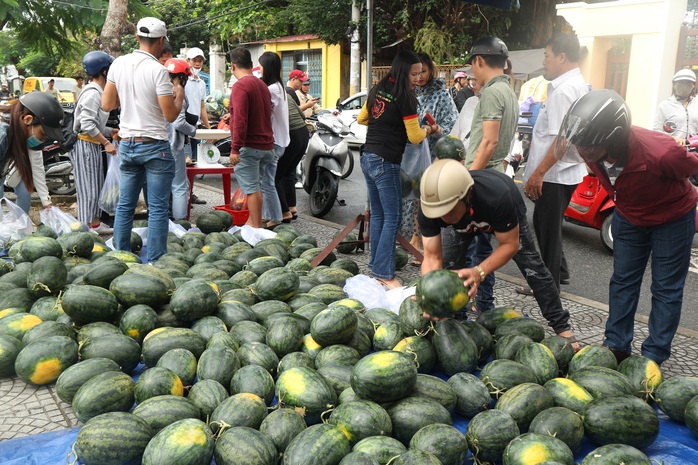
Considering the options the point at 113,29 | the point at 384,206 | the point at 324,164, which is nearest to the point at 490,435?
Result: the point at 384,206

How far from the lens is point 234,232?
248 inches

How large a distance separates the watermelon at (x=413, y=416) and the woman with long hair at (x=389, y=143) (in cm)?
235

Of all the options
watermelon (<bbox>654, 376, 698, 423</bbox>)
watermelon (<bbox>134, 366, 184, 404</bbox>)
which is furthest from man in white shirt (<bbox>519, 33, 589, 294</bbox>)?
watermelon (<bbox>134, 366, 184, 404</bbox>)

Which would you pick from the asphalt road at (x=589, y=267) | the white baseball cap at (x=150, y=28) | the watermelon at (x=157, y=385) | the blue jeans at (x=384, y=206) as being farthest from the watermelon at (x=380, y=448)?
the white baseball cap at (x=150, y=28)

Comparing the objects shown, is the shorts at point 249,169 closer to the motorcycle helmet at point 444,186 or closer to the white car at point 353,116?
the motorcycle helmet at point 444,186

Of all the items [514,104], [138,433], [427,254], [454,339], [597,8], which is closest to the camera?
[138,433]

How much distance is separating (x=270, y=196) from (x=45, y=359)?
4.07 m

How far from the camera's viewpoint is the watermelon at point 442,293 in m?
2.99

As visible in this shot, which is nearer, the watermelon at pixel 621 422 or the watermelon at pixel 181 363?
the watermelon at pixel 621 422

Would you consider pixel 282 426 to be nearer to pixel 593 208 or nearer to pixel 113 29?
pixel 593 208

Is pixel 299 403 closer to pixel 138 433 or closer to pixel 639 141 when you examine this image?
pixel 138 433

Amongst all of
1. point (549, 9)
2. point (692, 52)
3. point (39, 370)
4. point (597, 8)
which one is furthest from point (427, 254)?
point (692, 52)

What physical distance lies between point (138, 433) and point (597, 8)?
20221 millimetres

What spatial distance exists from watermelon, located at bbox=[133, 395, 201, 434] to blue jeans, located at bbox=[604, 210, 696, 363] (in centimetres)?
266
